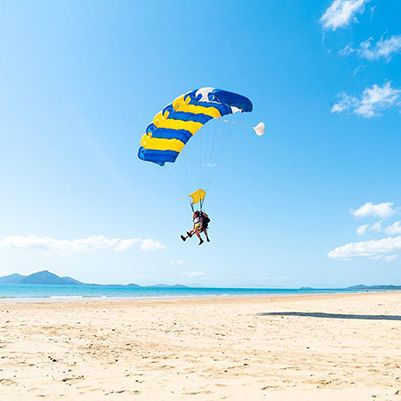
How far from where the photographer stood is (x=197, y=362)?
7395 mm

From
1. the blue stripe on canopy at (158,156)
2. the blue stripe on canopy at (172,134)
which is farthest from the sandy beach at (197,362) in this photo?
the blue stripe on canopy at (172,134)

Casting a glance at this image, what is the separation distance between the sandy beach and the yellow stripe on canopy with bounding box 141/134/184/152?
862 centimetres

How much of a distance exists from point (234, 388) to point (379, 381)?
7.32ft

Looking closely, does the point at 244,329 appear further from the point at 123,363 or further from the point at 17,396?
the point at 17,396

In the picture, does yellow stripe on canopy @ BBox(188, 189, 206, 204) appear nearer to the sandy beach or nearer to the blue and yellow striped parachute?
the blue and yellow striped parachute

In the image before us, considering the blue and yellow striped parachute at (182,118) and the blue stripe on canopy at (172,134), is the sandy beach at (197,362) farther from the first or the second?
the blue stripe on canopy at (172,134)

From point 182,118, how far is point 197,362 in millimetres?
12108

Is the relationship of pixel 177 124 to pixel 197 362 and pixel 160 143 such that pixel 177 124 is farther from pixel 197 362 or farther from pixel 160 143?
pixel 197 362

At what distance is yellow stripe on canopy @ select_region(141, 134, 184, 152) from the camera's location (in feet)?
59.3

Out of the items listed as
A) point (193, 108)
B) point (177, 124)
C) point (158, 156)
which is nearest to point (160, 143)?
point (158, 156)

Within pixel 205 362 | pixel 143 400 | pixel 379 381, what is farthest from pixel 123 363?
pixel 379 381

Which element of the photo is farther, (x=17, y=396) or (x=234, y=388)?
(x=234, y=388)

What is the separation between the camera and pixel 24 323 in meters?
12.8

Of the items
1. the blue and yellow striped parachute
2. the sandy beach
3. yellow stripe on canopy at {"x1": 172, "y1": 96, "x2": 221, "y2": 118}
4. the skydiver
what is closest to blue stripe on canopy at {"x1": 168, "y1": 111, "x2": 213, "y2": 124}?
the blue and yellow striped parachute
